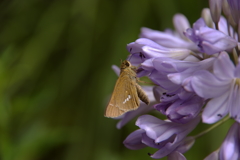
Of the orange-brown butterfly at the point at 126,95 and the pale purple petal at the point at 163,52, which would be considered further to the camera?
the orange-brown butterfly at the point at 126,95

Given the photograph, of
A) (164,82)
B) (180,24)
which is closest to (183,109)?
(164,82)

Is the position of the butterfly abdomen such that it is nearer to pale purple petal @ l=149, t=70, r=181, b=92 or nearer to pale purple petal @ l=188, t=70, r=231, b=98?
pale purple petal @ l=149, t=70, r=181, b=92

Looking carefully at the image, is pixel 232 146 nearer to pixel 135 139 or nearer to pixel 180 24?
pixel 135 139

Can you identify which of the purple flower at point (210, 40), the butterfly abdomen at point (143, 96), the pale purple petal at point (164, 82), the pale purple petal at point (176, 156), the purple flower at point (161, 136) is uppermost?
the purple flower at point (210, 40)

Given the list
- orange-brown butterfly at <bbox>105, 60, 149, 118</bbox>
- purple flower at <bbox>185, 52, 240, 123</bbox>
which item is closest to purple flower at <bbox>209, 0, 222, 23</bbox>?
purple flower at <bbox>185, 52, 240, 123</bbox>

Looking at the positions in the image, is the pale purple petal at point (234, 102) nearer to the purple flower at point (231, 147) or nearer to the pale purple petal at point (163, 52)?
the purple flower at point (231, 147)

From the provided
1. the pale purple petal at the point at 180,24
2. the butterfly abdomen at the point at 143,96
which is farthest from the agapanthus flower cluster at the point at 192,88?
the pale purple petal at the point at 180,24

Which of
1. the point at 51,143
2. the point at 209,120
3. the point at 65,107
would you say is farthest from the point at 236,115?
the point at 65,107
